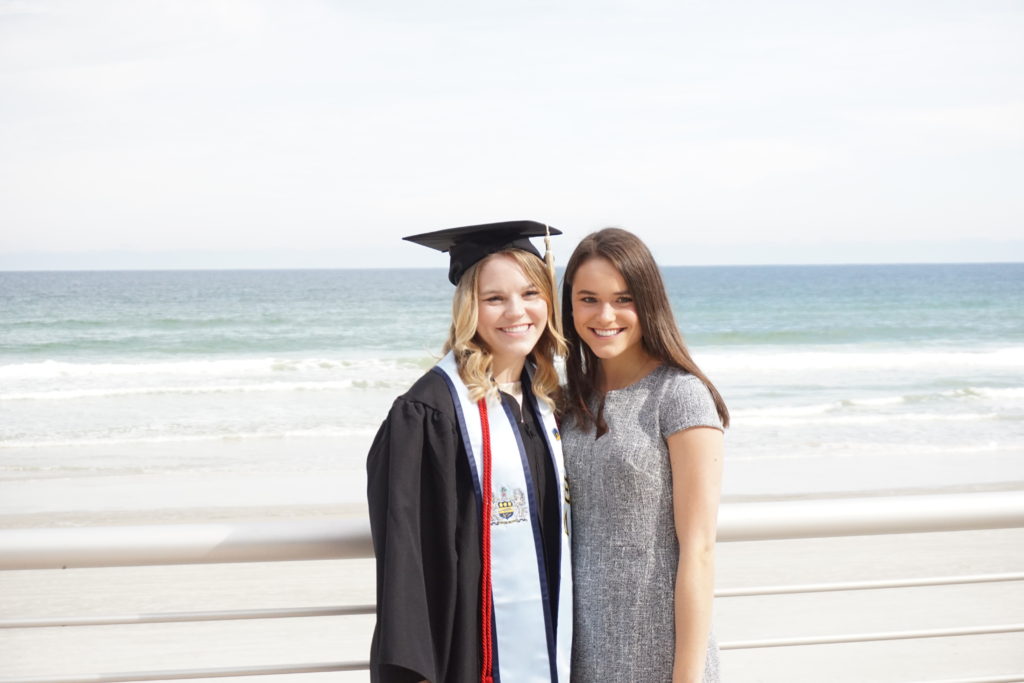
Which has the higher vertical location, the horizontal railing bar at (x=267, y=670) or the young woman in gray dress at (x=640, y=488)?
the young woman in gray dress at (x=640, y=488)

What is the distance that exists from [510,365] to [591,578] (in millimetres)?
509

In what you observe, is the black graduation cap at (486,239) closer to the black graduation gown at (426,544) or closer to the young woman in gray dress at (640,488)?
the young woman in gray dress at (640,488)

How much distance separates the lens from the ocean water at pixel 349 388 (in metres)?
10.5

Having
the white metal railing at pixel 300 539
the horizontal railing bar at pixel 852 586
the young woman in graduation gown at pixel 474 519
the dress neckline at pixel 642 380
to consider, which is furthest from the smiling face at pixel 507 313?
the horizontal railing bar at pixel 852 586

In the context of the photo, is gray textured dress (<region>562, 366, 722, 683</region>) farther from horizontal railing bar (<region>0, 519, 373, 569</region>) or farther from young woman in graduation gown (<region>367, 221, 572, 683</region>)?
horizontal railing bar (<region>0, 519, 373, 569</region>)

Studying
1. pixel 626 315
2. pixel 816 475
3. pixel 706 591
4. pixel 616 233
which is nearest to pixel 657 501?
pixel 706 591

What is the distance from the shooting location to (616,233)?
201cm

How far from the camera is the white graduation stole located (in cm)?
187

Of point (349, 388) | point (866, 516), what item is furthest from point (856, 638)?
point (349, 388)

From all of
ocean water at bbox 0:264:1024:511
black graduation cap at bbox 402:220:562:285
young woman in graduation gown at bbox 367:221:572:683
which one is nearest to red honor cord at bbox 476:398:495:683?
young woman in graduation gown at bbox 367:221:572:683

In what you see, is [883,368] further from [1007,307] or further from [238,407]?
[1007,307]

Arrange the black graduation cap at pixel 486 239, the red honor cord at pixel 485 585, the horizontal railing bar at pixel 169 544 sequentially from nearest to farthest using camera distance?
1. the horizontal railing bar at pixel 169 544
2. the red honor cord at pixel 485 585
3. the black graduation cap at pixel 486 239

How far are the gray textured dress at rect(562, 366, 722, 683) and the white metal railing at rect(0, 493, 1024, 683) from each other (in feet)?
0.44

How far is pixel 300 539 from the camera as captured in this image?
1.69 m
